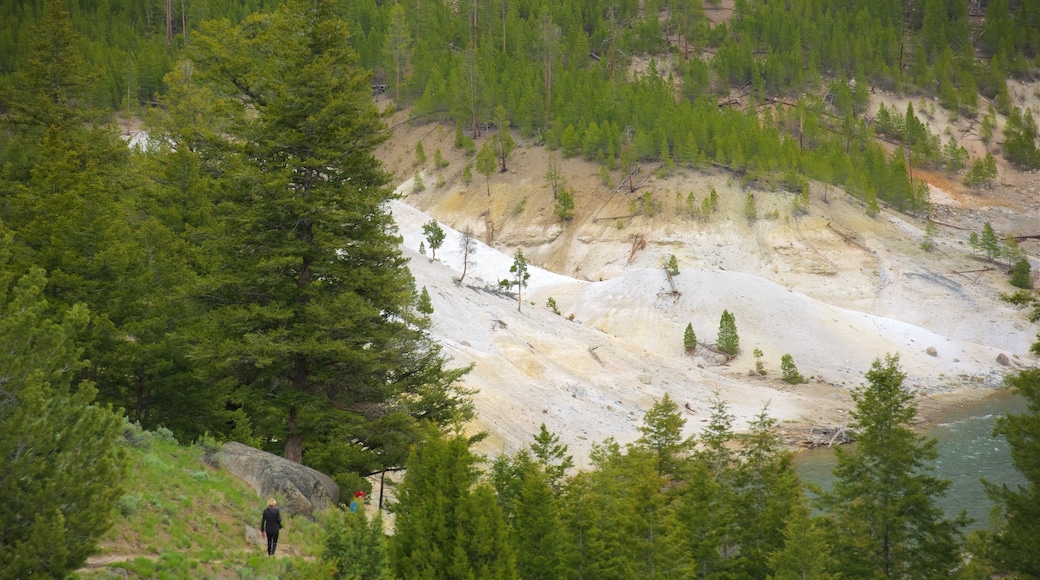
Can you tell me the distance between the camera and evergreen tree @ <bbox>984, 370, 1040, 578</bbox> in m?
22.3

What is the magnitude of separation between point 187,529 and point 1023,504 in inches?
827

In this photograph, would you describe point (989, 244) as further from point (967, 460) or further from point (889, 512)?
point (889, 512)

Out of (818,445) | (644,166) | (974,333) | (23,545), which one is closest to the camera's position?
(23,545)

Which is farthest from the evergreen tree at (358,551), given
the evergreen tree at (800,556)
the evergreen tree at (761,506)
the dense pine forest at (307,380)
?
the evergreen tree at (761,506)

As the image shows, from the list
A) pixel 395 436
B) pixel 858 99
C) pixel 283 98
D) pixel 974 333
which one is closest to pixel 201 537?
pixel 395 436

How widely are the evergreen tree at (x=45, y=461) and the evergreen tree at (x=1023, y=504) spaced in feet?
71.1

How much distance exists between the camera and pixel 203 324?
2322 cm

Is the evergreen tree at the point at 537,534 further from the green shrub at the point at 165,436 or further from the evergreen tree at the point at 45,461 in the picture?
the evergreen tree at the point at 45,461

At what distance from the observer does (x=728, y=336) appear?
231 ft

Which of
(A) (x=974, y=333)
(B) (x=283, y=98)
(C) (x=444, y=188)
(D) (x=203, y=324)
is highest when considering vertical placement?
(C) (x=444, y=188)

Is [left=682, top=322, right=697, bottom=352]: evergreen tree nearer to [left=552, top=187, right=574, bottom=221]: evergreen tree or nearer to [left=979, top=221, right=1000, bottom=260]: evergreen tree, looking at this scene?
[left=552, top=187, right=574, bottom=221]: evergreen tree

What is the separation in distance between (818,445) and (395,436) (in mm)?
38721

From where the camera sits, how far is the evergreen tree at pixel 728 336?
231 ft

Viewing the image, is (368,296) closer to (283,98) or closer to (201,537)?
(283,98)
